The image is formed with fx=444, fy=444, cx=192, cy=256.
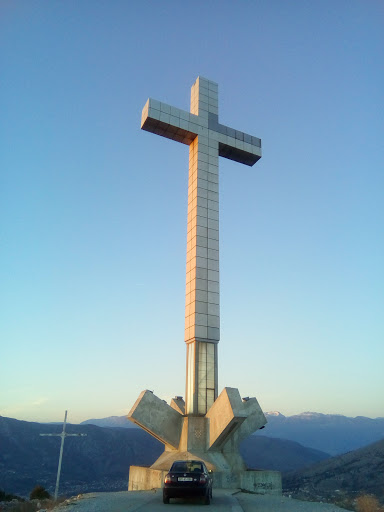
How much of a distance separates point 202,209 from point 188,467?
1475 cm

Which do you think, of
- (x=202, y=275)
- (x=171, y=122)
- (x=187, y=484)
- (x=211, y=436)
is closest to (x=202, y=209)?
(x=202, y=275)

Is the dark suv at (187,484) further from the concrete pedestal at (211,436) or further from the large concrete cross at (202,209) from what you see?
the large concrete cross at (202,209)

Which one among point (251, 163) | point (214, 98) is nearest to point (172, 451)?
point (251, 163)

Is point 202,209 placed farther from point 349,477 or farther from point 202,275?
point 349,477

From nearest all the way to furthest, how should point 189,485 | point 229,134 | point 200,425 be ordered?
point 189,485 → point 200,425 → point 229,134

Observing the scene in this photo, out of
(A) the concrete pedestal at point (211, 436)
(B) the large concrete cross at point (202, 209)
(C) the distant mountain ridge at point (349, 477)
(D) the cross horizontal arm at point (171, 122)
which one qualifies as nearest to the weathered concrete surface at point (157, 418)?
(A) the concrete pedestal at point (211, 436)

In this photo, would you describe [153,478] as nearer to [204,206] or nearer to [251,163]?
[204,206]

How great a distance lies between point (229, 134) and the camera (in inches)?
1125

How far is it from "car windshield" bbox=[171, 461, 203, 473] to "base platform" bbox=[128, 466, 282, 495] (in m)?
5.45

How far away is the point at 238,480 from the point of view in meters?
20.1

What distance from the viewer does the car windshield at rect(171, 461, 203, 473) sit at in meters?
14.1

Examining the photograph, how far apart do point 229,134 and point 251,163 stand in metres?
2.55

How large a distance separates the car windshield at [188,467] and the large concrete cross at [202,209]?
7887mm

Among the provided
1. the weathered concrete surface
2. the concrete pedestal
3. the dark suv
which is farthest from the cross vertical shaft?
the dark suv
